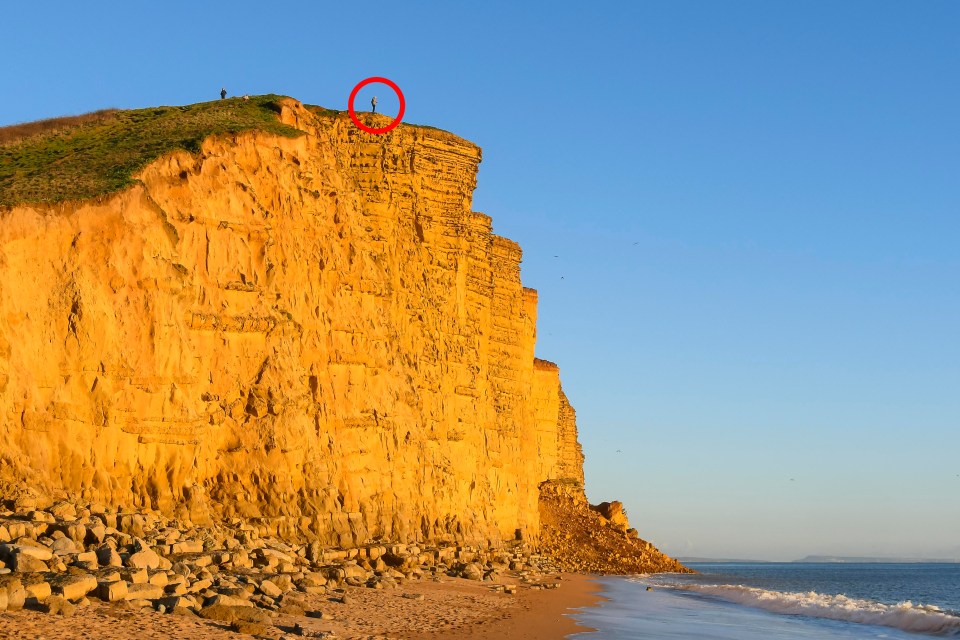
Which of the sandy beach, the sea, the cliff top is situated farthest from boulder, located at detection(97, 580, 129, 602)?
the cliff top

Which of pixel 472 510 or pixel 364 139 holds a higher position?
pixel 364 139

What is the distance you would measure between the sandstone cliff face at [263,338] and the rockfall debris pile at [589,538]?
1601 cm

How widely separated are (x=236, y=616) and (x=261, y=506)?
955 centimetres

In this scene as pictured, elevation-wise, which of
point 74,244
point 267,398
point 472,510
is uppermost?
point 74,244

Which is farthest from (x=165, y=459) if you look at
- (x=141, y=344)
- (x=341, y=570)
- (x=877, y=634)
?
(x=877, y=634)

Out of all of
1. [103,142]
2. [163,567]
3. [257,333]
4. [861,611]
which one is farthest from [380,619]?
[861,611]

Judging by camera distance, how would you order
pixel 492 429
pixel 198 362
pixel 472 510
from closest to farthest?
pixel 198 362
pixel 472 510
pixel 492 429

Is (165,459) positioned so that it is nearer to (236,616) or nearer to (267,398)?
(267,398)

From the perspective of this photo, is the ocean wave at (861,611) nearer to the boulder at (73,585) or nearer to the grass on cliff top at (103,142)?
the grass on cliff top at (103,142)

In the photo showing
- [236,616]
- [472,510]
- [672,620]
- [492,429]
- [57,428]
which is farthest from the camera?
[492,429]

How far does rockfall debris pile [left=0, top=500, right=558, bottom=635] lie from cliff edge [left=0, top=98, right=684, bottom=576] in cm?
127

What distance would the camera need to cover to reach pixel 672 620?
2316cm

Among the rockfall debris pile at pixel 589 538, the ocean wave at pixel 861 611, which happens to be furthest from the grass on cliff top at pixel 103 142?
the rockfall debris pile at pixel 589 538

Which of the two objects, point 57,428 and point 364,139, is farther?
point 364,139
